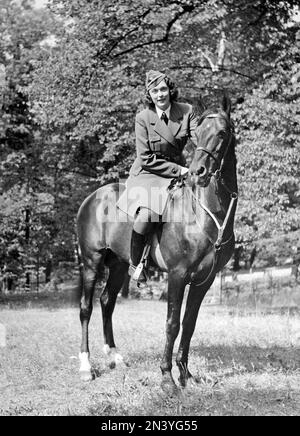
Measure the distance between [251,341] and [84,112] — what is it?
11713 millimetres

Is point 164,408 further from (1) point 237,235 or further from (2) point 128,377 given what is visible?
(1) point 237,235

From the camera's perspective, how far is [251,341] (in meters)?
10.3

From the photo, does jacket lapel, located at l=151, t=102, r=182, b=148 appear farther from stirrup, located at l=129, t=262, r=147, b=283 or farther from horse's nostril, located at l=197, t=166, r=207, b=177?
stirrup, located at l=129, t=262, r=147, b=283

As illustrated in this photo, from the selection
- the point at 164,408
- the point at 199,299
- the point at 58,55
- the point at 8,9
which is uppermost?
the point at 8,9

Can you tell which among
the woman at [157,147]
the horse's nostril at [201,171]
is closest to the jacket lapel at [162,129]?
the woman at [157,147]

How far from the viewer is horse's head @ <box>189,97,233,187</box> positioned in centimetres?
604

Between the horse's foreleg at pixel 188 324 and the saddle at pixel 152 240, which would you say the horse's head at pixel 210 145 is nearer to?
the saddle at pixel 152 240

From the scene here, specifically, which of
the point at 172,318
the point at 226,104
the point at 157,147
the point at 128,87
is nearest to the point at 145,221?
the point at 157,147

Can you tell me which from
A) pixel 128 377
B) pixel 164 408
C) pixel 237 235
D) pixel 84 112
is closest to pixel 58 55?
pixel 84 112

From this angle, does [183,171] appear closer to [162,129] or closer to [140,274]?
[162,129]

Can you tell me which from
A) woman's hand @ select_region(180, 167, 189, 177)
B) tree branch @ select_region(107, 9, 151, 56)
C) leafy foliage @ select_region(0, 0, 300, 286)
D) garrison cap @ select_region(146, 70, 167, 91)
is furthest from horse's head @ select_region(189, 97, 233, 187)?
tree branch @ select_region(107, 9, 151, 56)

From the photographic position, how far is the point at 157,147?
6938 millimetres

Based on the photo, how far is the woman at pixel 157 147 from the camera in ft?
22.4
